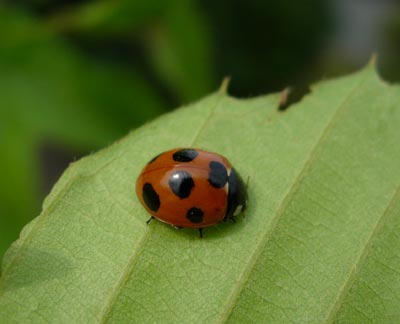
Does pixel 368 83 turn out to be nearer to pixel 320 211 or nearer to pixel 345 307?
pixel 320 211

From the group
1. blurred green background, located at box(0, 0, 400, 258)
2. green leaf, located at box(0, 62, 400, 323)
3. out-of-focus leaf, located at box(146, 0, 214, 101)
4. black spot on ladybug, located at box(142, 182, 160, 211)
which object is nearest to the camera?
green leaf, located at box(0, 62, 400, 323)

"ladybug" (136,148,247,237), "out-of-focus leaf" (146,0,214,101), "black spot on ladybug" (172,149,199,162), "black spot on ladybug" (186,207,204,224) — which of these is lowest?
→ "out-of-focus leaf" (146,0,214,101)

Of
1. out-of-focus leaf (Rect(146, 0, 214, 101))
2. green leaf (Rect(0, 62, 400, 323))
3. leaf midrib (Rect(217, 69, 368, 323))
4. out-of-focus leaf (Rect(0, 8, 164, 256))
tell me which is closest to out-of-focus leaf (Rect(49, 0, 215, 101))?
out-of-focus leaf (Rect(146, 0, 214, 101))

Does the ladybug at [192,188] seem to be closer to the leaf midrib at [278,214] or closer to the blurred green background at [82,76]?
the leaf midrib at [278,214]

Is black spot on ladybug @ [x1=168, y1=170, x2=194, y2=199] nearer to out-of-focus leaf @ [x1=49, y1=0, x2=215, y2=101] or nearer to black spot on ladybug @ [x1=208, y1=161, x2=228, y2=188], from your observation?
black spot on ladybug @ [x1=208, y1=161, x2=228, y2=188]

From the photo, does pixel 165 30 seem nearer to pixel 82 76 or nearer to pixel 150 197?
pixel 82 76

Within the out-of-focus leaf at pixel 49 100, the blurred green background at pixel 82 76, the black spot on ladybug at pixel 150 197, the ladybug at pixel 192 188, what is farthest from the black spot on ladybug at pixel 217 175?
the out-of-focus leaf at pixel 49 100

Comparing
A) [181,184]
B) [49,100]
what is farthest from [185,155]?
[49,100]

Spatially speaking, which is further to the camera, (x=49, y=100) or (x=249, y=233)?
(x=49, y=100)
